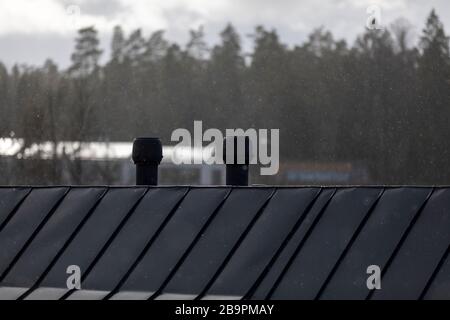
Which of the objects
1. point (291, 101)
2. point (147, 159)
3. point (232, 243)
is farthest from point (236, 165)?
point (291, 101)

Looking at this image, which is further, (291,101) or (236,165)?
(291,101)

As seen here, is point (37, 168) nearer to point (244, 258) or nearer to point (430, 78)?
point (430, 78)

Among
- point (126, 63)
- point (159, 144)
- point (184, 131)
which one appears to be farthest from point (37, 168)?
point (159, 144)

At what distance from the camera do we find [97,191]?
11242 mm

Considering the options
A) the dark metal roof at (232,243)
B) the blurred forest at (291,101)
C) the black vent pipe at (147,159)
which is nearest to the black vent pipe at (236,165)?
the black vent pipe at (147,159)

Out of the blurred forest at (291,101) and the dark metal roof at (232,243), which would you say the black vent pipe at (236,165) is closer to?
the dark metal roof at (232,243)

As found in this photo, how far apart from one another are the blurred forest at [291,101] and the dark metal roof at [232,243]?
68.1 metres

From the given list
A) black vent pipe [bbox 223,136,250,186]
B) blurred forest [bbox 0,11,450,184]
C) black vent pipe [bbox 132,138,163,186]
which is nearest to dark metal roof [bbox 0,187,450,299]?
black vent pipe [bbox 132,138,163,186]

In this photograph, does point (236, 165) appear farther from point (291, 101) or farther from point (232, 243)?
point (291, 101)

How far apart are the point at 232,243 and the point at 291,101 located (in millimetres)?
87175

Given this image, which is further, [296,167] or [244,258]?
[296,167]

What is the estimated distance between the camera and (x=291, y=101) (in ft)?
318
